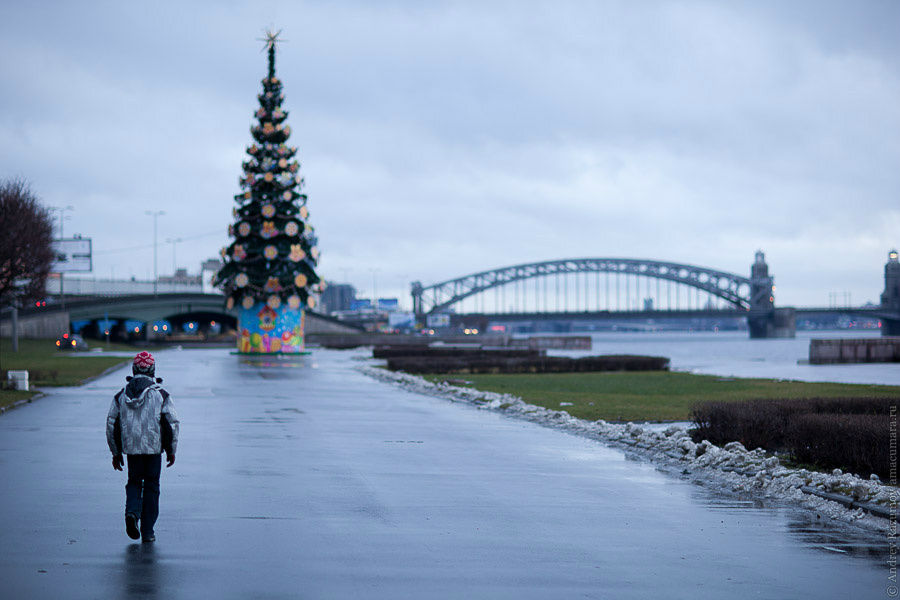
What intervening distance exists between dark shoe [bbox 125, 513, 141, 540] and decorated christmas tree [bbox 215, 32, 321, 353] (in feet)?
190

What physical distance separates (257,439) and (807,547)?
1135 cm

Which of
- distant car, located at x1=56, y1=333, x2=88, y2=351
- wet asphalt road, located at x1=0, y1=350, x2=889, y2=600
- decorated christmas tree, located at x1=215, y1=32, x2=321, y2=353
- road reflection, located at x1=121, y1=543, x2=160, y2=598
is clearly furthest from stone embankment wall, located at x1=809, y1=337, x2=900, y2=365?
road reflection, located at x1=121, y1=543, x2=160, y2=598

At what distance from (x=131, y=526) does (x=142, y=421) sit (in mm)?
994

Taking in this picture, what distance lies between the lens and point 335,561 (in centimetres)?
915

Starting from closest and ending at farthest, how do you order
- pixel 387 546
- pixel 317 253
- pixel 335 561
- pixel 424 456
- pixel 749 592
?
pixel 749 592 → pixel 335 561 → pixel 387 546 → pixel 424 456 → pixel 317 253

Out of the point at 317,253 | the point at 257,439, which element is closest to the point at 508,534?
the point at 257,439

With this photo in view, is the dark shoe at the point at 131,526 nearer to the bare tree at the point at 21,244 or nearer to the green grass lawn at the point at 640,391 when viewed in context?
the green grass lawn at the point at 640,391

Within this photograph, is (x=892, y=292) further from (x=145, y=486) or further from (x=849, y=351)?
(x=145, y=486)

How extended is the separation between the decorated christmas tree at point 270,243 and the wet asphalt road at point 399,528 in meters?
48.3

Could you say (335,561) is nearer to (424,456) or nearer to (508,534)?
(508,534)

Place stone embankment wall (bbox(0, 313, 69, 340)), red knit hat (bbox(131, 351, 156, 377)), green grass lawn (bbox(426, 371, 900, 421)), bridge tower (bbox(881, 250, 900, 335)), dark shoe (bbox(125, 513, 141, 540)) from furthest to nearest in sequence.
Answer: bridge tower (bbox(881, 250, 900, 335)), stone embankment wall (bbox(0, 313, 69, 340)), green grass lawn (bbox(426, 371, 900, 421)), red knit hat (bbox(131, 351, 156, 377)), dark shoe (bbox(125, 513, 141, 540))

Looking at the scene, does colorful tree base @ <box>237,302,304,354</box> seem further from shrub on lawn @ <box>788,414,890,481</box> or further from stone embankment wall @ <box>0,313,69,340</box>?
shrub on lawn @ <box>788,414,890,481</box>

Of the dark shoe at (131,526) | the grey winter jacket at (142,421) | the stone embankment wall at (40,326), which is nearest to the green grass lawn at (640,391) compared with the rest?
the grey winter jacket at (142,421)

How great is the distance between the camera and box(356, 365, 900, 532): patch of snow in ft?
40.4
